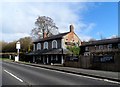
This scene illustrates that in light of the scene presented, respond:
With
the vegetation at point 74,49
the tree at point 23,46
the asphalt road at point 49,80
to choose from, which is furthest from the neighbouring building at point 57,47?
the asphalt road at point 49,80

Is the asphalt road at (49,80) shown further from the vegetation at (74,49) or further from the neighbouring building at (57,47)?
the vegetation at (74,49)

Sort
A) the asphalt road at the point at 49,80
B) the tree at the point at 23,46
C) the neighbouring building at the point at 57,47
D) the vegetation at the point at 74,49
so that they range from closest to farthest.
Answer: the asphalt road at the point at 49,80 → the neighbouring building at the point at 57,47 → the vegetation at the point at 74,49 → the tree at the point at 23,46

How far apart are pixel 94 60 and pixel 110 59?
12.4ft

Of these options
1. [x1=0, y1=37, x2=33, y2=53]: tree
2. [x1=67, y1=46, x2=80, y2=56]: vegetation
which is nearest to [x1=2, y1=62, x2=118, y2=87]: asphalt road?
[x1=67, y1=46, x2=80, y2=56]: vegetation

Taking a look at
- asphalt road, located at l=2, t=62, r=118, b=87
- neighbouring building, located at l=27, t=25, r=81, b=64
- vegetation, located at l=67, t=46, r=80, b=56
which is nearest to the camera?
asphalt road, located at l=2, t=62, r=118, b=87

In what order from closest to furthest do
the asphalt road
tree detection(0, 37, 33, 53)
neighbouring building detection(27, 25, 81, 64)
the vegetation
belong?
the asphalt road → neighbouring building detection(27, 25, 81, 64) → the vegetation → tree detection(0, 37, 33, 53)

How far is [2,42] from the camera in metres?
140

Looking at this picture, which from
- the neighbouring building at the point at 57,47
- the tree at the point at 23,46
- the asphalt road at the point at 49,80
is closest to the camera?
the asphalt road at the point at 49,80

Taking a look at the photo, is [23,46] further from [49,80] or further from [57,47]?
[49,80]

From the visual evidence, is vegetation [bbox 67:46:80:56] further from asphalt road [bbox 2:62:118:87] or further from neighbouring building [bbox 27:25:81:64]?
asphalt road [bbox 2:62:118:87]

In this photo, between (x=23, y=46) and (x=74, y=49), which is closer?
(x=74, y=49)

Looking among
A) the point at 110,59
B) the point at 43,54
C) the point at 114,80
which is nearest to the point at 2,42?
the point at 43,54

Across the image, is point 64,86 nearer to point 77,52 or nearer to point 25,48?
point 77,52

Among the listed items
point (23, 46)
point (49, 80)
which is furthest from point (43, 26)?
point (49, 80)
